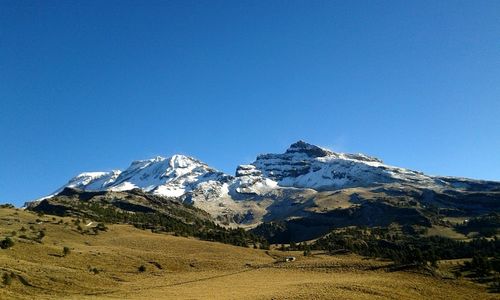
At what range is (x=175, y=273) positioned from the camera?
3477 inches

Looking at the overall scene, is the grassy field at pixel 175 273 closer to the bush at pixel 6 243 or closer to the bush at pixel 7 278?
the bush at pixel 7 278

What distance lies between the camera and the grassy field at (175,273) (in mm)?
64562

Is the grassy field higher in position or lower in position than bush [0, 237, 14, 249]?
lower

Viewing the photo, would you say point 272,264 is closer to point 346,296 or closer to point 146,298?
point 346,296

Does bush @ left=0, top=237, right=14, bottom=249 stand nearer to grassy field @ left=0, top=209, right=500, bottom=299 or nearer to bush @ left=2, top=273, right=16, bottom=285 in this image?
grassy field @ left=0, top=209, right=500, bottom=299

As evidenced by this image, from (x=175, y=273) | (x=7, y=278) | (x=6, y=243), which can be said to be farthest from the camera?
(x=175, y=273)

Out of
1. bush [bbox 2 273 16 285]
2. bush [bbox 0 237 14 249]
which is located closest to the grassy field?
bush [bbox 2 273 16 285]

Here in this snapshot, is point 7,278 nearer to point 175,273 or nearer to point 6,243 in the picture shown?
point 6,243

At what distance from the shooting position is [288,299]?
2381 inches

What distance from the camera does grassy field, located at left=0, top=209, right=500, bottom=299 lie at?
212 ft

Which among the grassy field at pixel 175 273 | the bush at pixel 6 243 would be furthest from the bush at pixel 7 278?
the bush at pixel 6 243

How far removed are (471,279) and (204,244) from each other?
2633 inches

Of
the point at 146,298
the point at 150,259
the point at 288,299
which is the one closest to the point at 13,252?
the point at 150,259

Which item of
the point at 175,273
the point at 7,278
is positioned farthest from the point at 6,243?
the point at 175,273
